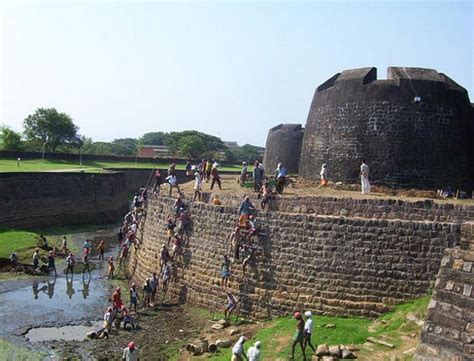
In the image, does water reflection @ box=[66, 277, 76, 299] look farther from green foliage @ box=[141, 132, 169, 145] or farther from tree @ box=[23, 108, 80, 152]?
green foliage @ box=[141, 132, 169, 145]

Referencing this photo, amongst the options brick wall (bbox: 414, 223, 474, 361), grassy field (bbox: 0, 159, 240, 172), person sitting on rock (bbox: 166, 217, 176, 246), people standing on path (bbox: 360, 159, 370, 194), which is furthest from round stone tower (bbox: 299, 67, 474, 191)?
grassy field (bbox: 0, 159, 240, 172)

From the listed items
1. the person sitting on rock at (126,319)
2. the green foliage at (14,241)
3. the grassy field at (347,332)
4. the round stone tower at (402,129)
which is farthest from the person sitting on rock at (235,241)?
the green foliage at (14,241)

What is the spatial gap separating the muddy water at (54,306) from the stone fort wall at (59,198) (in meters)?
8.16

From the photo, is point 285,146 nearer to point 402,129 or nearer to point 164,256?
point 402,129

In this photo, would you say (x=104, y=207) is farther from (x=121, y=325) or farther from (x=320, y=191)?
(x=121, y=325)

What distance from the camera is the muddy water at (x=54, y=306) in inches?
496

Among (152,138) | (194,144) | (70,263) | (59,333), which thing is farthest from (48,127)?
(152,138)

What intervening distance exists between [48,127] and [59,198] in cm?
2529

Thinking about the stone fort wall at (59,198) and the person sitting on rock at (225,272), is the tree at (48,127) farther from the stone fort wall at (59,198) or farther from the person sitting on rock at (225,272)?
the person sitting on rock at (225,272)

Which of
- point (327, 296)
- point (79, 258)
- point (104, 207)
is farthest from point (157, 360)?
point (104, 207)

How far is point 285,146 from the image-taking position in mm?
29734

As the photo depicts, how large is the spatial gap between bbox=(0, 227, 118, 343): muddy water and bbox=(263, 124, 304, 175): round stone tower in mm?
13243

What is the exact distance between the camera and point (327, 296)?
1198 cm

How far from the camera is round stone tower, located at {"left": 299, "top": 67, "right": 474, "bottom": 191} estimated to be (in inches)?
703
